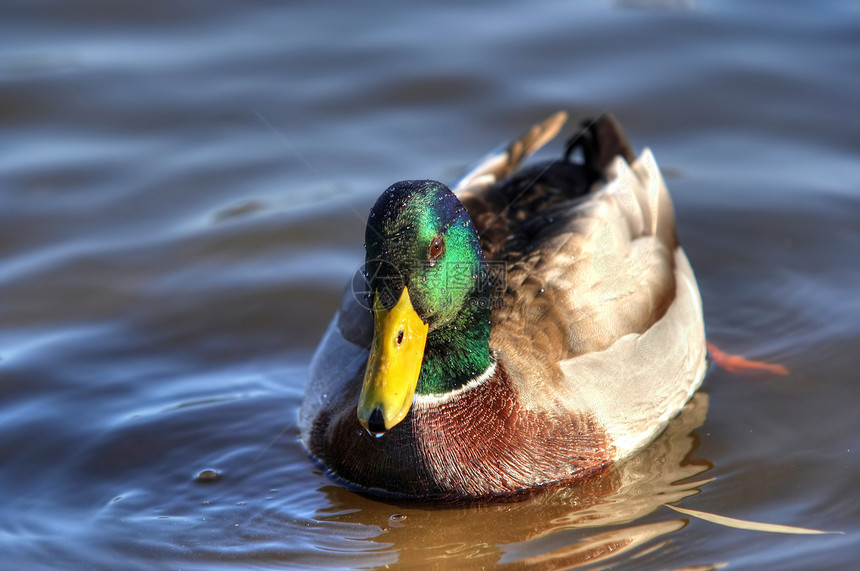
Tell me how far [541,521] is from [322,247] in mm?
2969

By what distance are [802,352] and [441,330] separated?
2345 millimetres

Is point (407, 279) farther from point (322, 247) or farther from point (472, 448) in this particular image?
point (322, 247)

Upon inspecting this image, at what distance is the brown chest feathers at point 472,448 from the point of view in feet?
15.6

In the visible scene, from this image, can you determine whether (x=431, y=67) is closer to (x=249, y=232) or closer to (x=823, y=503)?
(x=249, y=232)

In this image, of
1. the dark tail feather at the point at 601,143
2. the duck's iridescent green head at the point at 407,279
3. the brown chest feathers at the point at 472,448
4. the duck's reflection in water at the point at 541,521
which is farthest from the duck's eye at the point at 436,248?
the dark tail feather at the point at 601,143

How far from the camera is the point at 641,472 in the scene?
5.05 meters

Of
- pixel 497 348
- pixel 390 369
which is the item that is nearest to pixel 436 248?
pixel 390 369

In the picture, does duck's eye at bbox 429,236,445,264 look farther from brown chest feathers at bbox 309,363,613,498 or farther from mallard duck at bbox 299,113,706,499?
brown chest feathers at bbox 309,363,613,498

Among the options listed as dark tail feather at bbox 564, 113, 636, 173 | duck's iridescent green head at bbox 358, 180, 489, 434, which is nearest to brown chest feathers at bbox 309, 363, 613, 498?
duck's iridescent green head at bbox 358, 180, 489, 434

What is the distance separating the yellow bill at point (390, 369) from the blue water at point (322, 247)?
2.11 ft

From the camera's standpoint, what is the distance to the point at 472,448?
4.76 metres

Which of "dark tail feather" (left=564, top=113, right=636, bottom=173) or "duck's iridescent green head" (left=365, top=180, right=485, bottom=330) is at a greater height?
"dark tail feather" (left=564, top=113, right=636, bottom=173)

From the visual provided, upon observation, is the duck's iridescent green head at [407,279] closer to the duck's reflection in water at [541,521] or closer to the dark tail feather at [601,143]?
the duck's reflection in water at [541,521]

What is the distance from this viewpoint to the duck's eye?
435cm
